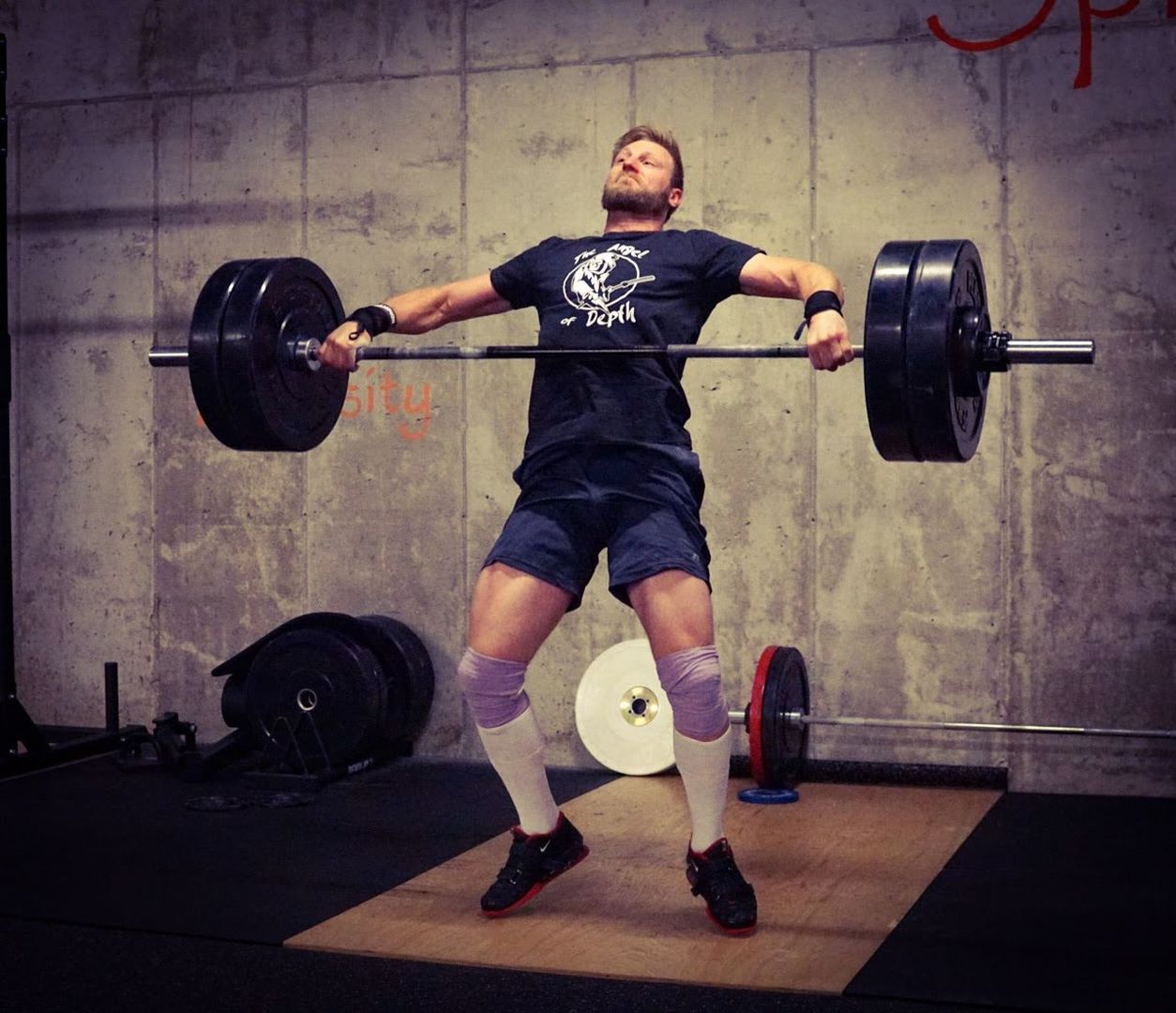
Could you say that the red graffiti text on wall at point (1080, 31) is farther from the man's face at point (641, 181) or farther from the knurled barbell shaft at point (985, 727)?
Result: the knurled barbell shaft at point (985, 727)

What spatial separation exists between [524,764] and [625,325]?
88cm

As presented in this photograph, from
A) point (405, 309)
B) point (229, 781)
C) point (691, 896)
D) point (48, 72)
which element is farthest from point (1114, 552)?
point (48, 72)

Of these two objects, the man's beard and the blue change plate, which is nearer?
the man's beard

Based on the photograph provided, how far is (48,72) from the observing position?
5.10 metres

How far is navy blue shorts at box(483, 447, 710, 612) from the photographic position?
110 inches

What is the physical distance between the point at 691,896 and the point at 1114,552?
1882mm

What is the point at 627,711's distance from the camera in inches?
173

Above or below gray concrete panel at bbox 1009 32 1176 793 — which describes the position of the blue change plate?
below

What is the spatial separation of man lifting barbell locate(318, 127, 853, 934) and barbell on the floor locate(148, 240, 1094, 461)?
0.10m

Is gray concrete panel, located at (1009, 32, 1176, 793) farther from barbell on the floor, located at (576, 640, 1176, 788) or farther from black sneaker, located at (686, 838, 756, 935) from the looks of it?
black sneaker, located at (686, 838, 756, 935)

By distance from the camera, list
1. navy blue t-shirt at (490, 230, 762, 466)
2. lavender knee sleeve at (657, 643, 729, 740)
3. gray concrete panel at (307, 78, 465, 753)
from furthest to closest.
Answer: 1. gray concrete panel at (307, 78, 465, 753)
2. navy blue t-shirt at (490, 230, 762, 466)
3. lavender knee sleeve at (657, 643, 729, 740)

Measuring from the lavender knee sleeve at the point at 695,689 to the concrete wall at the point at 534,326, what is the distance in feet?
5.51

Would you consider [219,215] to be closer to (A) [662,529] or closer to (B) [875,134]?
(B) [875,134]

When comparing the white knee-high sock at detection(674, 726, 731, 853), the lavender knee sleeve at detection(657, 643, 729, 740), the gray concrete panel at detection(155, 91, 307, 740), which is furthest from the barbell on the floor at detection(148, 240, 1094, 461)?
the gray concrete panel at detection(155, 91, 307, 740)
